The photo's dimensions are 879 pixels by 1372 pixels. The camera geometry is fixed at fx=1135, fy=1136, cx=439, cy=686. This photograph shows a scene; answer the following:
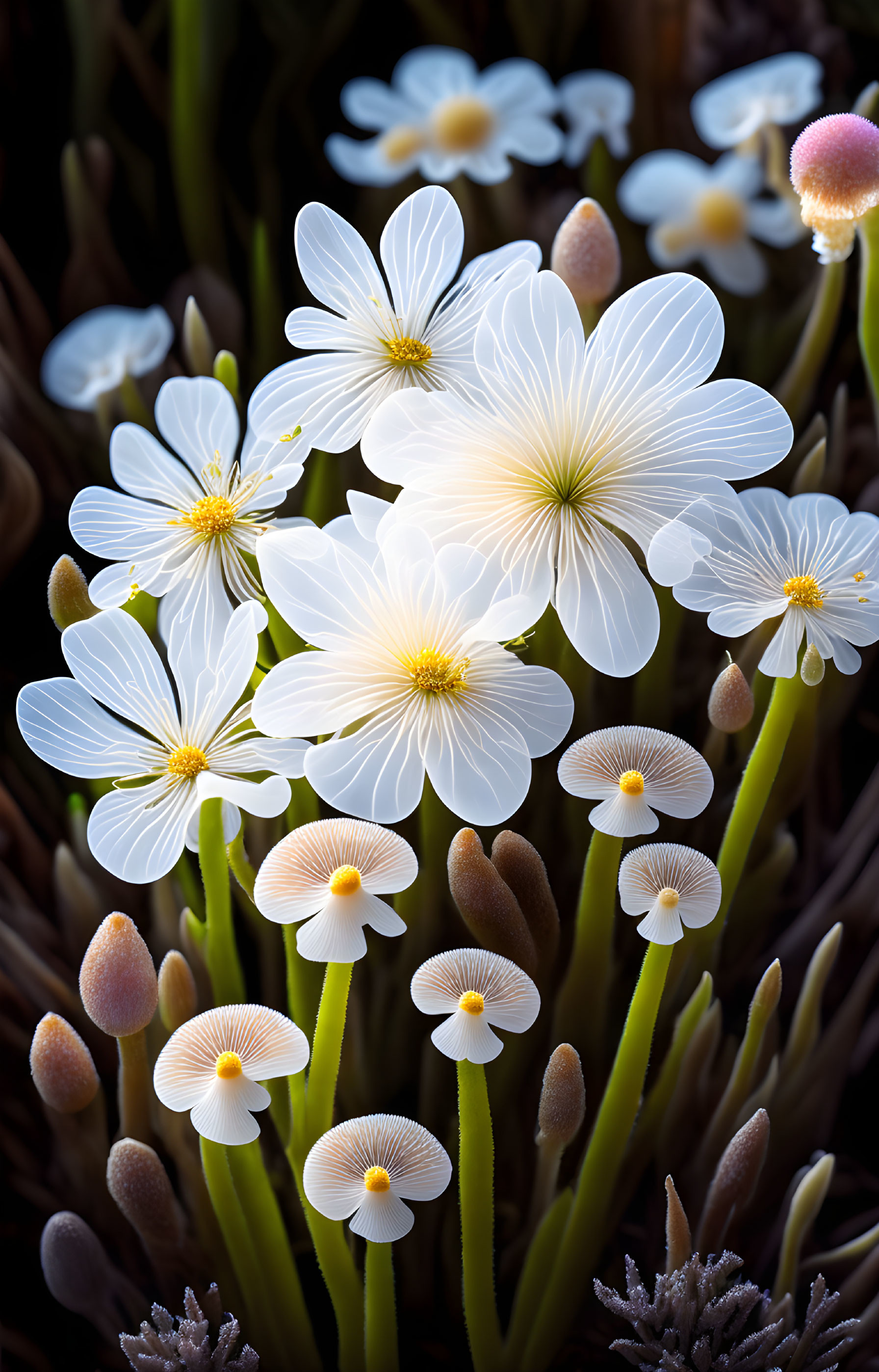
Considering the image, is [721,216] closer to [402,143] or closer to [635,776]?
[402,143]

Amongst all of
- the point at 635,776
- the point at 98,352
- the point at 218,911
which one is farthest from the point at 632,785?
the point at 98,352

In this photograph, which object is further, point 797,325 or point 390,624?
point 797,325

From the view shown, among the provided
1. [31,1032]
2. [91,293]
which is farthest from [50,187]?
[31,1032]

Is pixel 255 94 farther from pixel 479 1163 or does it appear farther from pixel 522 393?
pixel 479 1163

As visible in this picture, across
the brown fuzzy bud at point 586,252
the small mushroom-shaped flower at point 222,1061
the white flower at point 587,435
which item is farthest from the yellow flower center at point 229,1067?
the brown fuzzy bud at point 586,252

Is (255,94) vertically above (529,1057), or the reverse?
(255,94)

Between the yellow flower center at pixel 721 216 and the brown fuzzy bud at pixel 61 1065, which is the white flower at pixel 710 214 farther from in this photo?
the brown fuzzy bud at pixel 61 1065

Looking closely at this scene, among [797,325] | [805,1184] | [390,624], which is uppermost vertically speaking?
[797,325]
